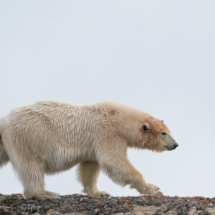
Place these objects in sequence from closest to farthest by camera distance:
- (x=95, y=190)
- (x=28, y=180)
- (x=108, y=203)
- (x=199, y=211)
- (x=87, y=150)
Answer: (x=199, y=211)
(x=108, y=203)
(x=28, y=180)
(x=87, y=150)
(x=95, y=190)

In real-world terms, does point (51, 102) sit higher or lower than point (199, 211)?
higher

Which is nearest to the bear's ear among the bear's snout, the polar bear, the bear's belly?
the polar bear

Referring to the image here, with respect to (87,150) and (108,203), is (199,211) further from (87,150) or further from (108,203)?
(87,150)

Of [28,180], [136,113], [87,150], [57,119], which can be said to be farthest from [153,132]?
[28,180]

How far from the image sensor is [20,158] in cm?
1037

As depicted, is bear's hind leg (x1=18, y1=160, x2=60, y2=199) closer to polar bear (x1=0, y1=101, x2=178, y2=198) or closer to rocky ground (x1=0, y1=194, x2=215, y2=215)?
polar bear (x1=0, y1=101, x2=178, y2=198)

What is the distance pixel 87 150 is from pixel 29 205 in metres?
2.37

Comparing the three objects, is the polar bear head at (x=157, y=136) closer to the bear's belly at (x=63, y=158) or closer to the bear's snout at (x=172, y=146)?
the bear's snout at (x=172, y=146)

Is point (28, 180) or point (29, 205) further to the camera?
point (28, 180)

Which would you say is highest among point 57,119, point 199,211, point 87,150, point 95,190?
point 57,119

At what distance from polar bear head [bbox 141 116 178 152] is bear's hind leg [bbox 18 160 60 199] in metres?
3.17

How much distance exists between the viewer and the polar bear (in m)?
10.4

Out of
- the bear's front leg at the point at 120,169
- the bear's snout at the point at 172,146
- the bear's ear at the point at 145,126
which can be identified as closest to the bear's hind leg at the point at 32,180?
the bear's front leg at the point at 120,169

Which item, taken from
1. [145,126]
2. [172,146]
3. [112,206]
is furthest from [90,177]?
[112,206]
